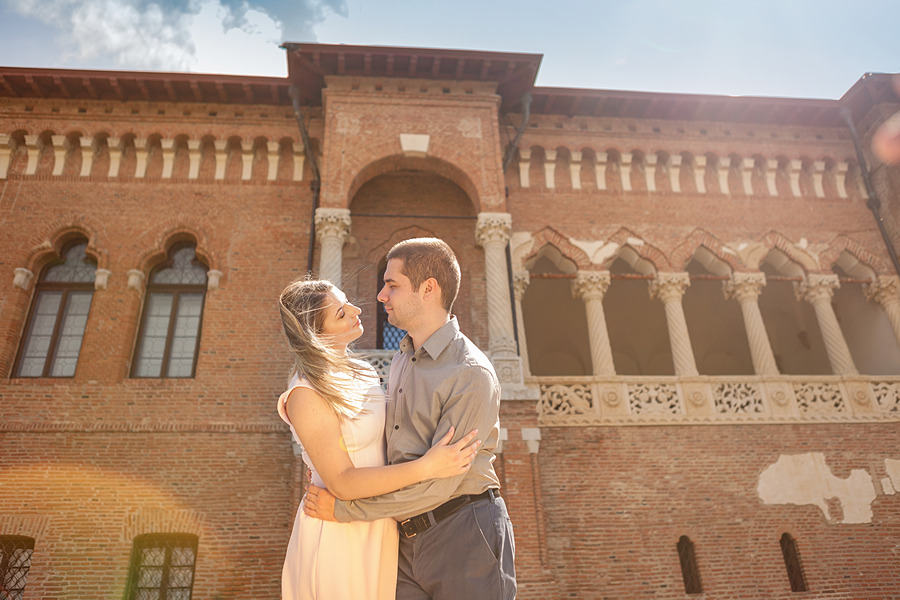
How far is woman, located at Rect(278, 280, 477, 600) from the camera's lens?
2.10 meters

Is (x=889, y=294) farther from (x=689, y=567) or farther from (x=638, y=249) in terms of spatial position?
(x=689, y=567)

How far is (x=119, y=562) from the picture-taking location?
8336 mm

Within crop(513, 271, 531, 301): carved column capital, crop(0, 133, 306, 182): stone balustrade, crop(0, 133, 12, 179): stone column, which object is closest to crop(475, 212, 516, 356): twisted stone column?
crop(513, 271, 531, 301): carved column capital

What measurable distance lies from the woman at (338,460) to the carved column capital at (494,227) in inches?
307

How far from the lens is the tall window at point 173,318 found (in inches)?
392

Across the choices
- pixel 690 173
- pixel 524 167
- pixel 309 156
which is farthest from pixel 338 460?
pixel 690 173

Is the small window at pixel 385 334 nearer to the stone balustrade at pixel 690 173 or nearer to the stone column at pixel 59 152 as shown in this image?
the stone balustrade at pixel 690 173

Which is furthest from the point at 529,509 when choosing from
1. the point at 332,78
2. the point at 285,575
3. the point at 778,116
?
the point at 778,116

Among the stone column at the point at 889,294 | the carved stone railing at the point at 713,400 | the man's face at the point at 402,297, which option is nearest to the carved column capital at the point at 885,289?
the stone column at the point at 889,294

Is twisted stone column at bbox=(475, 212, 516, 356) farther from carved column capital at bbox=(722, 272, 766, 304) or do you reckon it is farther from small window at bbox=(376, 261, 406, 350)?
carved column capital at bbox=(722, 272, 766, 304)

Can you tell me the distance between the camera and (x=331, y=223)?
9781mm

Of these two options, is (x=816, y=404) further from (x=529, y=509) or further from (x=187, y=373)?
(x=187, y=373)

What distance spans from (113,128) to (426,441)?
458 inches

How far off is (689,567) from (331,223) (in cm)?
786
